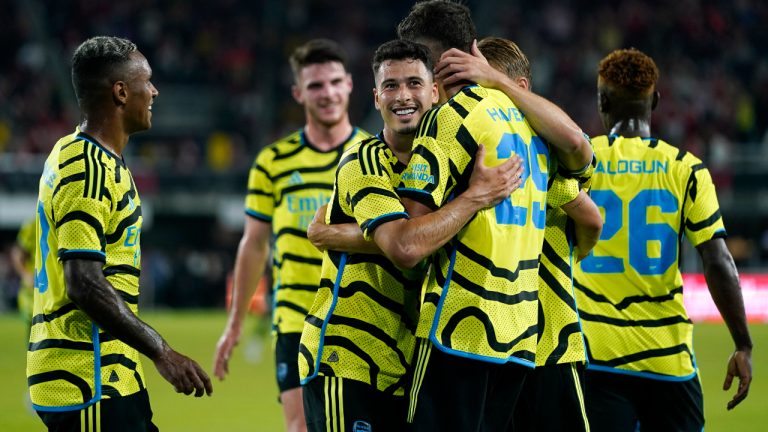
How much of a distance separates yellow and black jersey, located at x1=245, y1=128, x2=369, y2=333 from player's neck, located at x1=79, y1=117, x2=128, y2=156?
2.55 meters

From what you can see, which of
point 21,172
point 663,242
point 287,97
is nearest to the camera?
point 663,242

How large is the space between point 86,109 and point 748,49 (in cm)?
2606

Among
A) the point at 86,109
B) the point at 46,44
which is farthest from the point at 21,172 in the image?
the point at 86,109

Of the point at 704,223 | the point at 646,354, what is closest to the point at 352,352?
the point at 646,354

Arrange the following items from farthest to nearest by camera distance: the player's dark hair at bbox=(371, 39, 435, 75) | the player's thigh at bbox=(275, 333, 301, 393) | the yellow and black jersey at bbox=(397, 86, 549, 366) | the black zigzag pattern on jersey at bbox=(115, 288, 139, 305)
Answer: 1. the player's thigh at bbox=(275, 333, 301, 393)
2. the player's dark hair at bbox=(371, 39, 435, 75)
3. the black zigzag pattern on jersey at bbox=(115, 288, 139, 305)
4. the yellow and black jersey at bbox=(397, 86, 549, 366)

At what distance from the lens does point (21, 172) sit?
2634cm

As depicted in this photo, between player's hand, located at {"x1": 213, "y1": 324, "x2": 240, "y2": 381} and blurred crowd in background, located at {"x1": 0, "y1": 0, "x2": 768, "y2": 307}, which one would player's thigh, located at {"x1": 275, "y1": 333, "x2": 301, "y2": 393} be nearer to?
player's hand, located at {"x1": 213, "y1": 324, "x2": 240, "y2": 381}

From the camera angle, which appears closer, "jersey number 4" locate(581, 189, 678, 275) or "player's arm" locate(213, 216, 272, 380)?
"jersey number 4" locate(581, 189, 678, 275)

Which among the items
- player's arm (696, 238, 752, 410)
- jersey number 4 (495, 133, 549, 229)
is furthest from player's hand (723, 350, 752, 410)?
jersey number 4 (495, 133, 549, 229)

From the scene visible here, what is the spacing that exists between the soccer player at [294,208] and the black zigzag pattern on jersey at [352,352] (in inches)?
87.4

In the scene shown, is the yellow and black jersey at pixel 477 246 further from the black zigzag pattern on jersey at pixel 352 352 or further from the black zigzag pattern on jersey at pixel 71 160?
the black zigzag pattern on jersey at pixel 71 160

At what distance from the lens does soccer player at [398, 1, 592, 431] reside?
13.2ft

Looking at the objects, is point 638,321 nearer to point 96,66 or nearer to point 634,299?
point 634,299

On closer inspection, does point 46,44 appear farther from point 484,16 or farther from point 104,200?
point 104,200
